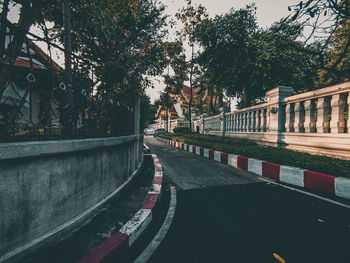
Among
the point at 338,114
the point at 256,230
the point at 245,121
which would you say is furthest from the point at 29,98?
the point at 245,121

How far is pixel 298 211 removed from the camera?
8.50 feet

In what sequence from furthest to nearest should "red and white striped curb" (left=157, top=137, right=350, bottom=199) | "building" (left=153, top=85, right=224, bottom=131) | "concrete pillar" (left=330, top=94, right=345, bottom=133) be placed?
"building" (left=153, top=85, right=224, bottom=131) < "concrete pillar" (left=330, top=94, right=345, bottom=133) < "red and white striped curb" (left=157, top=137, right=350, bottom=199)

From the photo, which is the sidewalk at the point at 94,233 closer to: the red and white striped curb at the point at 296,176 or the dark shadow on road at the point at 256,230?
the dark shadow on road at the point at 256,230

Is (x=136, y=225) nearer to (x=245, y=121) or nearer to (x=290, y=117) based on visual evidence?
(x=290, y=117)

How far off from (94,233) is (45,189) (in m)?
0.80

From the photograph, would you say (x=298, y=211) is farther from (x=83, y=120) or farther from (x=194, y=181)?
(x=83, y=120)

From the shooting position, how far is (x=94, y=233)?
2.04 m

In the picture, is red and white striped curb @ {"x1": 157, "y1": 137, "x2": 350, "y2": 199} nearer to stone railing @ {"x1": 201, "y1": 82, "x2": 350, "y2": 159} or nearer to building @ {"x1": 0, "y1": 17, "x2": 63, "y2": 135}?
stone railing @ {"x1": 201, "y1": 82, "x2": 350, "y2": 159}

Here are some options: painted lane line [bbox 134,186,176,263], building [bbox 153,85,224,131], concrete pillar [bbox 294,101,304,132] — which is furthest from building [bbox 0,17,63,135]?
building [bbox 153,85,224,131]

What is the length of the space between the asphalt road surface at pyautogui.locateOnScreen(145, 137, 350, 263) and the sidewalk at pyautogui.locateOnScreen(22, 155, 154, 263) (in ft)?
2.28

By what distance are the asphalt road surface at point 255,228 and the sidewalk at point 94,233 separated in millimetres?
696

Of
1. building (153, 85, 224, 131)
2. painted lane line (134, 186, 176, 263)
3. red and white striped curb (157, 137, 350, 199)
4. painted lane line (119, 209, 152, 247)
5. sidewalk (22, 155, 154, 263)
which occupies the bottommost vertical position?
painted lane line (134, 186, 176, 263)

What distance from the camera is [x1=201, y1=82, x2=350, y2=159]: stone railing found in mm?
4027

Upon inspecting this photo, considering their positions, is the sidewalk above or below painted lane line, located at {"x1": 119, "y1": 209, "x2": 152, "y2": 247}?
below
